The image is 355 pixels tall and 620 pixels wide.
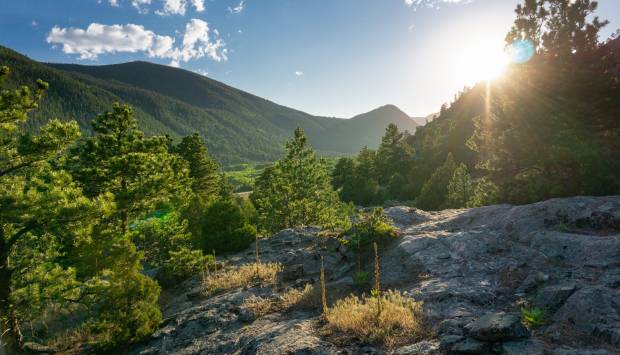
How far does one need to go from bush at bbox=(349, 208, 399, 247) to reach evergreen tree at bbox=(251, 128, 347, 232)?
17.7 m

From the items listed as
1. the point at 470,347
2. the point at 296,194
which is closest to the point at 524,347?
the point at 470,347

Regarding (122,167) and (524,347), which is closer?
(524,347)

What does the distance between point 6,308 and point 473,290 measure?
46.8ft

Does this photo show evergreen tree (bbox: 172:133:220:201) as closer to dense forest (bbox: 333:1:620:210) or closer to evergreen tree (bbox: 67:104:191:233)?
evergreen tree (bbox: 67:104:191:233)

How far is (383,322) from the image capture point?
7.58m

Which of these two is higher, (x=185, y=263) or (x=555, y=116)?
(x=555, y=116)

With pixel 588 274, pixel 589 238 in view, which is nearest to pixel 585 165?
pixel 589 238

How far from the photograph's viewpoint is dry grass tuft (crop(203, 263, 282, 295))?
13.9m

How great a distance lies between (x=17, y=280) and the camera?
38.1 ft

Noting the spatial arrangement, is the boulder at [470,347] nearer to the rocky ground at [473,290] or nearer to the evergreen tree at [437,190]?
the rocky ground at [473,290]

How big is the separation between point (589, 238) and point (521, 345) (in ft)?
19.8

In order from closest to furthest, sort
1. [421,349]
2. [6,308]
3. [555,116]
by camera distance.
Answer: [421,349]
[6,308]
[555,116]

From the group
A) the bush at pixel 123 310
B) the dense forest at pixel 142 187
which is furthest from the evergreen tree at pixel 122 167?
the bush at pixel 123 310

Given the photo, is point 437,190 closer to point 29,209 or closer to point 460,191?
point 460,191
